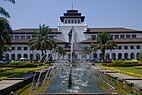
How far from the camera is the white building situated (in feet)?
283

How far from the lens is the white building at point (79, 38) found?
86188 millimetres

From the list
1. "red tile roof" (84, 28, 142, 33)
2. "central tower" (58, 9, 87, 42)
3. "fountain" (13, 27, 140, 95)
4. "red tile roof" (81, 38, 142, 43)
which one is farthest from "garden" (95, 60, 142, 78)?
"central tower" (58, 9, 87, 42)

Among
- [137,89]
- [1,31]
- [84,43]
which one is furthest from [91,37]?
→ [137,89]

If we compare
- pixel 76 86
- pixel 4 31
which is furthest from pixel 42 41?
pixel 76 86

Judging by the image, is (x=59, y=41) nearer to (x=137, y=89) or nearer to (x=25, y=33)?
(x=25, y=33)

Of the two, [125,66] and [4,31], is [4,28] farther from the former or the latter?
[125,66]

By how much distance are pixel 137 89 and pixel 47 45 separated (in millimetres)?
45442

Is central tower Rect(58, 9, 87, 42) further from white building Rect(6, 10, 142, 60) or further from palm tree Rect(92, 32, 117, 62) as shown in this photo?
palm tree Rect(92, 32, 117, 62)

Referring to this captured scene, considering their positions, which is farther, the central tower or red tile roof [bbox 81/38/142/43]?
the central tower

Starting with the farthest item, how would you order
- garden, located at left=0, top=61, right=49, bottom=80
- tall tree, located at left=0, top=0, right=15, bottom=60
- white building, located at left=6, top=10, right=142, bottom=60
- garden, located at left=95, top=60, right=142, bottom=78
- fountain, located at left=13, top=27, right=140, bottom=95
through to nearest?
1. white building, located at left=6, top=10, right=142, bottom=60
2. garden, located at left=95, top=60, right=142, bottom=78
3. tall tree, located at left=0, top=0, right=15, bottom=60
4. garden, located at left=0, top=61, right=49, bottom=80
5. fountain, located at left=13, top=27, right=140, bottom=95

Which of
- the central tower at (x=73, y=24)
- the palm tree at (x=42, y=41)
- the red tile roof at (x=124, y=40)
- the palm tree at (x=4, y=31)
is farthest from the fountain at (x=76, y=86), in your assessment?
the central tower at (x=73, y=24)

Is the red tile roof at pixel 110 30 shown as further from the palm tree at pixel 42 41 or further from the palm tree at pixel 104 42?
the palm tree at pixel 42 41

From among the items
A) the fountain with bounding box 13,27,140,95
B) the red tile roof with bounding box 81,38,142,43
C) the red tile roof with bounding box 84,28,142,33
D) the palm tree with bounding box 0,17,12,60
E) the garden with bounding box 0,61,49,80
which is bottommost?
the fountain with bounding box 13,27,140,95

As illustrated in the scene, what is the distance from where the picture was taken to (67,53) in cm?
8512
